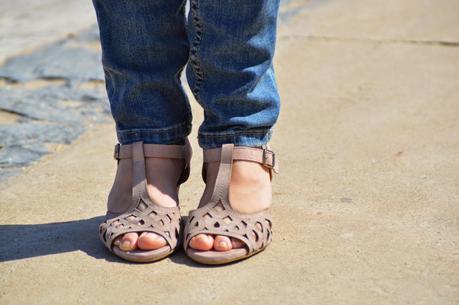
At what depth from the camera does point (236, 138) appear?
1.77 meters

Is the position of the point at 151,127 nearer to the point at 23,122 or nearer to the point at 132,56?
the point at 132,56

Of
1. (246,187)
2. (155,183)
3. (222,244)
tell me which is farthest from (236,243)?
(155,183)

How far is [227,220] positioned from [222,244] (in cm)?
7

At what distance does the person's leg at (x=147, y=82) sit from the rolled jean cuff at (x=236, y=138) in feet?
0.31

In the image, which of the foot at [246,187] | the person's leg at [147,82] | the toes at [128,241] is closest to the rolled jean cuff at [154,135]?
the person's leg at [147,82]

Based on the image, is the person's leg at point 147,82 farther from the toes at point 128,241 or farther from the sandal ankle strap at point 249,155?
the sandal ankle strap at point 249,155

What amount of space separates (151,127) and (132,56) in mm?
168

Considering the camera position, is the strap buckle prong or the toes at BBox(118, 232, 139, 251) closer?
the toes at BBox(118, 232, 139, 251)

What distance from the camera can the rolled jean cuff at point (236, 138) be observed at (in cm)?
177

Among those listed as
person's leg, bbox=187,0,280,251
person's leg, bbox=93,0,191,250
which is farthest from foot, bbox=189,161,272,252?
person's leg, bbox=93,0,191,250

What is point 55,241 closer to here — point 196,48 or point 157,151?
point 157,151

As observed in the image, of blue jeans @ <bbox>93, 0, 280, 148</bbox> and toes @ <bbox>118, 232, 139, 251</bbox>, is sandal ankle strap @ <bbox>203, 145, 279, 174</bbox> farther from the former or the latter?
toes @ <bbox>118, 232, 139, 251</bbox>

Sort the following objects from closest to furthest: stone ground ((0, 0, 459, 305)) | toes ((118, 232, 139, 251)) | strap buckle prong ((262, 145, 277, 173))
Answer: stone ground ((0, 0, 459, 305)) < toes ((118, 232, 139, 251)) < strap buckle prong ((262, 145, 277, 173))

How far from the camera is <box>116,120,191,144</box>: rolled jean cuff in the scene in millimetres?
1829
